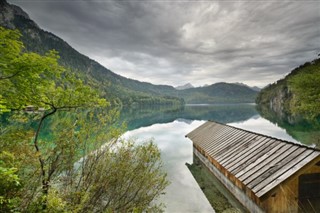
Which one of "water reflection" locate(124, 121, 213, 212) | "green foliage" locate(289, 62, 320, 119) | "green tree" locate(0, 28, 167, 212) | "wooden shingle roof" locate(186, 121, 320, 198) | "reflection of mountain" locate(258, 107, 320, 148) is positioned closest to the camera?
"green tree" locate(0, 28, 167, 212)

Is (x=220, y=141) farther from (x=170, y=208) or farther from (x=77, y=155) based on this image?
(x=77, y=155)

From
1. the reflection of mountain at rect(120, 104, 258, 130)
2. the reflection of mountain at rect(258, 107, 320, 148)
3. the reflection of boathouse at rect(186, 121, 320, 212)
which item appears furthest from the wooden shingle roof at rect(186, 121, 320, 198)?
the reflection of mountain at rect(120, 104, 258, 130)

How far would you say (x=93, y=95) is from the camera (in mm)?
6633

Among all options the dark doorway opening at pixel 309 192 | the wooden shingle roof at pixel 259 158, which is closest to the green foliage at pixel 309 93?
the wooden shingle roof at pixel 259 158

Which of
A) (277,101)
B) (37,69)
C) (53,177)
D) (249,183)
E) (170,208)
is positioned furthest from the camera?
(277,101)

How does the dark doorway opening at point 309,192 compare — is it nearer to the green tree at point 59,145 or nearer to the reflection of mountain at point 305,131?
the green tree at point 59,145

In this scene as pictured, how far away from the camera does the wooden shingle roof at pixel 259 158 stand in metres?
8.40

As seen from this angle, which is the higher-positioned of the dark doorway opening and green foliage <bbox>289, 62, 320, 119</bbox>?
green foliage <bbox>289, 62, 320, 119</bbox>

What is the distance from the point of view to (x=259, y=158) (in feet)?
35.2

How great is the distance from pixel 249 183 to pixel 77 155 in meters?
8.17

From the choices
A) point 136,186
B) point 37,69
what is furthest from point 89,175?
point 37,69

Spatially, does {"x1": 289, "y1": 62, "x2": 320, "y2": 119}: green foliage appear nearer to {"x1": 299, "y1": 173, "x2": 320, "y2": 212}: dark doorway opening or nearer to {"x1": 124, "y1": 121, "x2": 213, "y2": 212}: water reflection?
{"x1": 124, "y1": 121, "x2": 213, "y2": 212}: water reflection

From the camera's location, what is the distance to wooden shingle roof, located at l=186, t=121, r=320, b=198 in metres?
8.40

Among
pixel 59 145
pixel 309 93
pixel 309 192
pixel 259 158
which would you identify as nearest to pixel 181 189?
pixel 259 158
